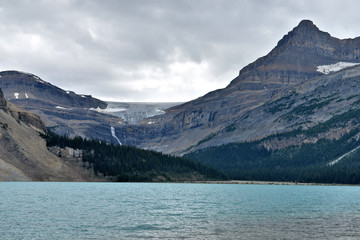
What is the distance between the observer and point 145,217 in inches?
2963

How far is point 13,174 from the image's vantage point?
18775cm

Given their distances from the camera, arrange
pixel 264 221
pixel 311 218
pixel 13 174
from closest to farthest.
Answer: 1. pixel 264 221
2. pixel 311 218
3. pixel 13 174

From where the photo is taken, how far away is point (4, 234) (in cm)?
5588

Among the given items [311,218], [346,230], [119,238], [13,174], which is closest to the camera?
[119,238]

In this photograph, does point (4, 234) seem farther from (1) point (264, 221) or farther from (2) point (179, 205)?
(2) point (179, 205)

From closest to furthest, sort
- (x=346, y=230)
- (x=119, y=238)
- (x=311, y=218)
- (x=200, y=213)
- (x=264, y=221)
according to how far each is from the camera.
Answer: (x=119, y=238)
(x=346, y=230)
(x=264, y=221)
(x=311, y=218)
(x=200, y=213)

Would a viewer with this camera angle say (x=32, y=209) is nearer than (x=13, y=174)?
Yes

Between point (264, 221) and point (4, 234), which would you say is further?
point (264, 221)

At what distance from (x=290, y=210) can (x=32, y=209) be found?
4909 cm

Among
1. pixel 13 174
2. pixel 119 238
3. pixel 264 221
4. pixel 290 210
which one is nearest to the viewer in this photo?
pixel 119 238

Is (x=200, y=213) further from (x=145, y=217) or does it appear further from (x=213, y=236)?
(x=213, y=236)

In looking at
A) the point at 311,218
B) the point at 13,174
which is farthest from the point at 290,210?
the point at 13,174

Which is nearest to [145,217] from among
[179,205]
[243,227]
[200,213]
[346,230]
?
[200,213]

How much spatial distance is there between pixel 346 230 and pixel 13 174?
503 ft
